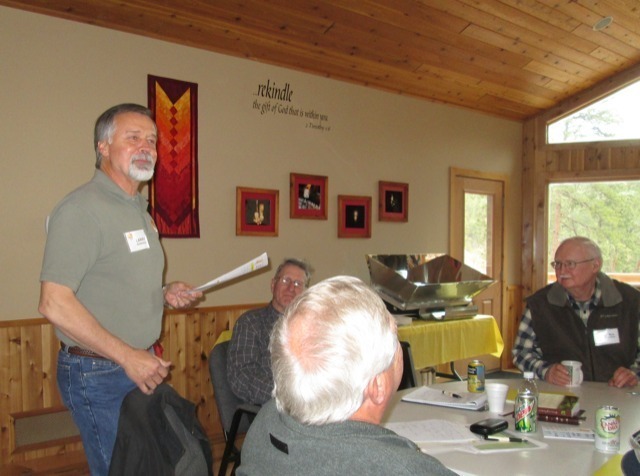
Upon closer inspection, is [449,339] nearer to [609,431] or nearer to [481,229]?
[481,229]

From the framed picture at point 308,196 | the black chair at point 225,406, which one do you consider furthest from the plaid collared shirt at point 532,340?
the framed picture at point 308,196

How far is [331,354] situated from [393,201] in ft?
14.7

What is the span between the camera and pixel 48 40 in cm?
346

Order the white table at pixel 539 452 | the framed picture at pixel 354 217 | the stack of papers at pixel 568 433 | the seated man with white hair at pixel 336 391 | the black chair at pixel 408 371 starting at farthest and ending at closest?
1. the framed picture at pixel 354 217
2. the black chair at pixel 408 371
3. the stack of papers at pixel 568 433
4. the white table at pixel 539 452
5. the seated man with white hair at pixel 336 391

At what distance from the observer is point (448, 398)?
2.30 metres

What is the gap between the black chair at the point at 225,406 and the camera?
107 inches


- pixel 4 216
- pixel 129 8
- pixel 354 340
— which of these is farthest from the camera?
pixel 129 8

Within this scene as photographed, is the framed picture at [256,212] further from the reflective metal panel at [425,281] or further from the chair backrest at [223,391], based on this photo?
the chair backrest at [223,391]

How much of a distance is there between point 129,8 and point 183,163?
96cm

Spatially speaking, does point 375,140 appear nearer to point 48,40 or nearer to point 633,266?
point 48,40

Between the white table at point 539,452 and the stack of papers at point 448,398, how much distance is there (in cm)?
3

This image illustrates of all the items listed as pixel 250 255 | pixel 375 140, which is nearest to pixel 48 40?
pixel 250 255

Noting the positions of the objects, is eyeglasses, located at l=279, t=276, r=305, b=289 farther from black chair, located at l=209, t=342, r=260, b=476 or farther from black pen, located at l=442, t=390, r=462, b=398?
black pen, located at l=442, t=390, r=462, b=398

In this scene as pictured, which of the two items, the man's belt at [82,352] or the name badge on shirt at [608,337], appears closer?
the man's belt at [82,352]
